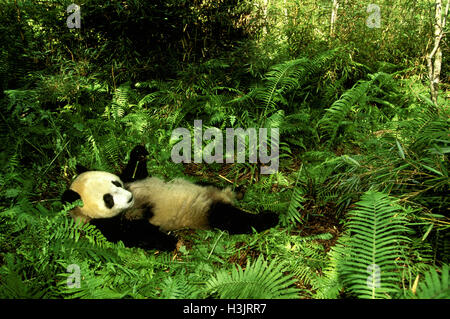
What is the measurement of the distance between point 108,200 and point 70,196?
0.28 m

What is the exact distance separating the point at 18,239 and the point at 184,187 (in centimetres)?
130

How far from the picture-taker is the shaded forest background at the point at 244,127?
1.62 m

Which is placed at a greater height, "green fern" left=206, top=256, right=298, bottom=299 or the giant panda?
the giant panda

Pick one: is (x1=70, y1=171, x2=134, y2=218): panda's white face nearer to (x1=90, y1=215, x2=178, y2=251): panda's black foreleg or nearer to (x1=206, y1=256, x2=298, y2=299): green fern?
(x1=90, y1=215, x2=178, y2=251): panda's black foreleg

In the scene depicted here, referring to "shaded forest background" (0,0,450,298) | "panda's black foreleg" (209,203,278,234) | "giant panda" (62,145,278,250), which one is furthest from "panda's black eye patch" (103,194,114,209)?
"panda's black foreleg" (209,203,278,234)

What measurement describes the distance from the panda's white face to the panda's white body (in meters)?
0.17

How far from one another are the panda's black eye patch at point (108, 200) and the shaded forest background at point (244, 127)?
27 centimetres

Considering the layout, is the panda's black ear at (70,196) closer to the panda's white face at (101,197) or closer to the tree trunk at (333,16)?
the panda's white face at (101,197)

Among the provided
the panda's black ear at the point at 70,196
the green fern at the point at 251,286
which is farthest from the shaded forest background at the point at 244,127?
the panda's black ear at the point at 70,196

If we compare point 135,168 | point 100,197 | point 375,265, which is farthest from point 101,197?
point 375,265

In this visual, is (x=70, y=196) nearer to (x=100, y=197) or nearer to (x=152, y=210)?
(x=100, y=197)

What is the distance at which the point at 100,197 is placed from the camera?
2094 millimetres

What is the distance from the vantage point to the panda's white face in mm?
2096
